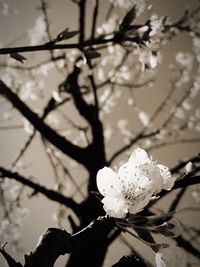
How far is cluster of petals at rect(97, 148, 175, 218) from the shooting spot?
935 mm

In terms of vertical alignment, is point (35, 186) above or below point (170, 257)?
above

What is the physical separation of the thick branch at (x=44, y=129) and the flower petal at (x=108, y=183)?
1.28 meters

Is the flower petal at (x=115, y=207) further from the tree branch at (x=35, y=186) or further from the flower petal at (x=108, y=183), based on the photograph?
the tree branch at (x=35, y=186)

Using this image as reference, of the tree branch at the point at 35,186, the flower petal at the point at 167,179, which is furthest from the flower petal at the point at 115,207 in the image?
the tree branch at the point at 35,186

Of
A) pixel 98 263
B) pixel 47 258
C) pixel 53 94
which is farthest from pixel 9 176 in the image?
pixel 47 258

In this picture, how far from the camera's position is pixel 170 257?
0.92m

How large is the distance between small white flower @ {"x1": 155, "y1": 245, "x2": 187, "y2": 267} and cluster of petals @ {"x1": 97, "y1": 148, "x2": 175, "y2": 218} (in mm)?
133

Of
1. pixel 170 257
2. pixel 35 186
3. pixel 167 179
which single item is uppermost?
pixel 35 186

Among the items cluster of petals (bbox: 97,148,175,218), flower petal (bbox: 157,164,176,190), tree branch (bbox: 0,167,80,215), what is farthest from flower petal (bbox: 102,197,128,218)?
tree branch (bbox: 0,167,80,215)

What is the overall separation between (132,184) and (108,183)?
76 mm

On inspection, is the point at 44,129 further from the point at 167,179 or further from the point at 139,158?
the point at 167,179

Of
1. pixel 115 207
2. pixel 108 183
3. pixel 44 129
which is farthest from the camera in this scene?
pixel 44 129

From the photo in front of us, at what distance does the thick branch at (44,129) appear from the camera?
2.16 m

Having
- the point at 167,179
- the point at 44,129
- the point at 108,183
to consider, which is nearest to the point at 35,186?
the point at 44,129
